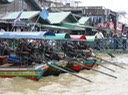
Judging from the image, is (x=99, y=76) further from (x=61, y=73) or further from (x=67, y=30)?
(x=67, y=30)

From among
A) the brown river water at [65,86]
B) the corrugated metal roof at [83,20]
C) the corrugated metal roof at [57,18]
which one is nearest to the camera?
the brown river water at [65,86]

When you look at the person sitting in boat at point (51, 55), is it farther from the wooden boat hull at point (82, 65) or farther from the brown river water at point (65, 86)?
the brown river water at point (65, 86)

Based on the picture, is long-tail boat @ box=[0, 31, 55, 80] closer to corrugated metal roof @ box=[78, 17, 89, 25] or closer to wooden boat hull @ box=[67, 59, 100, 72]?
wooden boat hull @ box=[67, 59, 100, 72]

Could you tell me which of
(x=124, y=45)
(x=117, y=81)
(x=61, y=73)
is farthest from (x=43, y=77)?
(x=124, y=45)

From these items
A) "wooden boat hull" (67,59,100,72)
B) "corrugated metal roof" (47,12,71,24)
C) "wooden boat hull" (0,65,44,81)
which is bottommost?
"wooden boat hull" (67,59,100,72)

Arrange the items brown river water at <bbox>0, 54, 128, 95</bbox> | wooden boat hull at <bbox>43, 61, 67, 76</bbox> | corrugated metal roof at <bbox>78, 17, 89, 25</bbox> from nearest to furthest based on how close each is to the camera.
A: 1. brown river water at <bbox>0, 54, 128, 95</bbox>
2. wooden boat hull at <bbox>43, 61, 67, 76</bbox>
3. corrugated metal roof at <bbox>78, 17, 89, 25</bbox>

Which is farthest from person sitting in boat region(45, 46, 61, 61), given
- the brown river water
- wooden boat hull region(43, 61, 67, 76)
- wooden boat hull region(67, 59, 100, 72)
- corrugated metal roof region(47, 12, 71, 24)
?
corrugated metal roof region(47, 12, 71, 24)

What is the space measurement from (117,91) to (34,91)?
121 inches

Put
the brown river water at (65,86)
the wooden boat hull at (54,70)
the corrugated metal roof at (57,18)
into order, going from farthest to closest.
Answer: the corrugated metal roof at (57,18)
the wooden boat hull at (54,70)
the brown river water at (65,86)

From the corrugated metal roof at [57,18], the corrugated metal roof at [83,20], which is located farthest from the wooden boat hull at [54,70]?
the corrugated metal roof at [83,20]

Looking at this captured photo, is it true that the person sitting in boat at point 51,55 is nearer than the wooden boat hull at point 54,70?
No

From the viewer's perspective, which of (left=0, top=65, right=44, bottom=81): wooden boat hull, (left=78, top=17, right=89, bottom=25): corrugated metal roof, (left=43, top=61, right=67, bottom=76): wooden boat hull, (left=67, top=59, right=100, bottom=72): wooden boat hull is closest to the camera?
(left=0, top=65, right=44, bottom=81): wooden boat hull

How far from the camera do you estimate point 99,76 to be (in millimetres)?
16109

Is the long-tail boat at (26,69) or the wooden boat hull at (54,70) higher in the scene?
the long-tail boat at (26,69)
